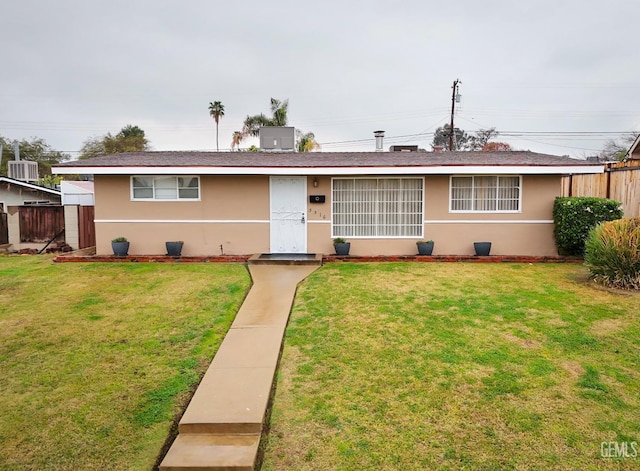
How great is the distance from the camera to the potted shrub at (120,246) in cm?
1130

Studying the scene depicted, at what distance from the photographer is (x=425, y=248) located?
11.3m

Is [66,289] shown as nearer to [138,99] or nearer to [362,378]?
[362,378]

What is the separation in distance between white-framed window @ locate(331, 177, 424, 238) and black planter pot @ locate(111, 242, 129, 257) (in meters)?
5.69

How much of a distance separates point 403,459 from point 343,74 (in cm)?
2291

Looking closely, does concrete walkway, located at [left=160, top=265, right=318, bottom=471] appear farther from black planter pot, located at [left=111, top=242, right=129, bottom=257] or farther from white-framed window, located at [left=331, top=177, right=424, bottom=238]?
black planter pot, located at [left=111, top=242, right=129, bottom=257]

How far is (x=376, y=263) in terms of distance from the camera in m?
10.8

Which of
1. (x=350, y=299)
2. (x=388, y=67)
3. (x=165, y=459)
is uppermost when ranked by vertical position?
(x=388, y=67)

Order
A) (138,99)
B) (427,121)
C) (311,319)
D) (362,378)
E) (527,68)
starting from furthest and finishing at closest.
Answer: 1. (427,121)
2. (138,99)
3. (527,68)
4. (311,319)
5. (362,378)

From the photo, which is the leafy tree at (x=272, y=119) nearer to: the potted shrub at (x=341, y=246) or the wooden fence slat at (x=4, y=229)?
the wooden fence slat at (x=4, y=229)

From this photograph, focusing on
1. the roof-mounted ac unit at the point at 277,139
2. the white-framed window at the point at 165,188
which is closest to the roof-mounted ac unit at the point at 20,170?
the white-framed window at the point at 165,188

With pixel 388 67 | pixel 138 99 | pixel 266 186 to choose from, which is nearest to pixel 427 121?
pixel 388 67

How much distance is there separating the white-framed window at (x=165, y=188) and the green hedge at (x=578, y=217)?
9688mm

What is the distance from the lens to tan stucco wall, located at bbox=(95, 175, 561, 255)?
11.5 m

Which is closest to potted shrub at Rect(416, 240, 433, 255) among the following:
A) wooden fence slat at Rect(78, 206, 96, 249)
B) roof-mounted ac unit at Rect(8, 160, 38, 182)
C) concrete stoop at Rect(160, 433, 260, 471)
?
concrete stoop at Rect(160, 433, 260, 471)
